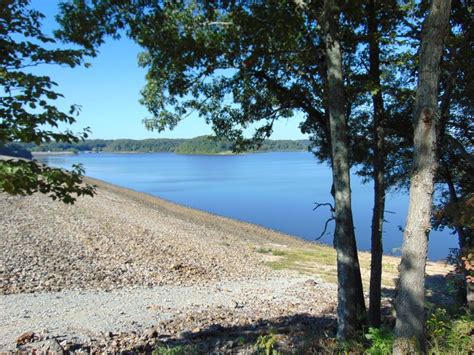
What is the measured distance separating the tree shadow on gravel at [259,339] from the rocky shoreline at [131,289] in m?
0.05

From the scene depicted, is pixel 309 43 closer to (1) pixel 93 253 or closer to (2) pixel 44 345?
(2) pixel 44 345

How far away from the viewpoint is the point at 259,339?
641cm

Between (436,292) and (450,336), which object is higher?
(450,336)

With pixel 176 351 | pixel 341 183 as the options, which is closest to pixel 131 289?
pixel 176 351

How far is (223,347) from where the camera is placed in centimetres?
734

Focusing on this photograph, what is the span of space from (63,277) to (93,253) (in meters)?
3.04

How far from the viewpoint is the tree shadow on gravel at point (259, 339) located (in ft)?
21.3

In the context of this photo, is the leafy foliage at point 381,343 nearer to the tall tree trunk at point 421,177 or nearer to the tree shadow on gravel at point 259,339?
the tall tree trunk at point 421,177

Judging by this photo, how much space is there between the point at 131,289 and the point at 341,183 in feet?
27.2

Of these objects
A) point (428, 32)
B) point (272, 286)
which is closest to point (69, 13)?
point (428, 32)

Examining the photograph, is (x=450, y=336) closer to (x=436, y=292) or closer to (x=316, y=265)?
(x=436, y=292)

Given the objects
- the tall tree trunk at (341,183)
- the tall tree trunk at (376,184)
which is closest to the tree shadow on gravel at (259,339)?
the tall tree trunk at (341,183)

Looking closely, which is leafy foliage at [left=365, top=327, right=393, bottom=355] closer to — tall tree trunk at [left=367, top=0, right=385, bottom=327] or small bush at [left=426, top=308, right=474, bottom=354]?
small bush at [left=426, top=308, right=474, bottom=354]

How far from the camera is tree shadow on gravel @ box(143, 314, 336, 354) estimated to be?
648cm
